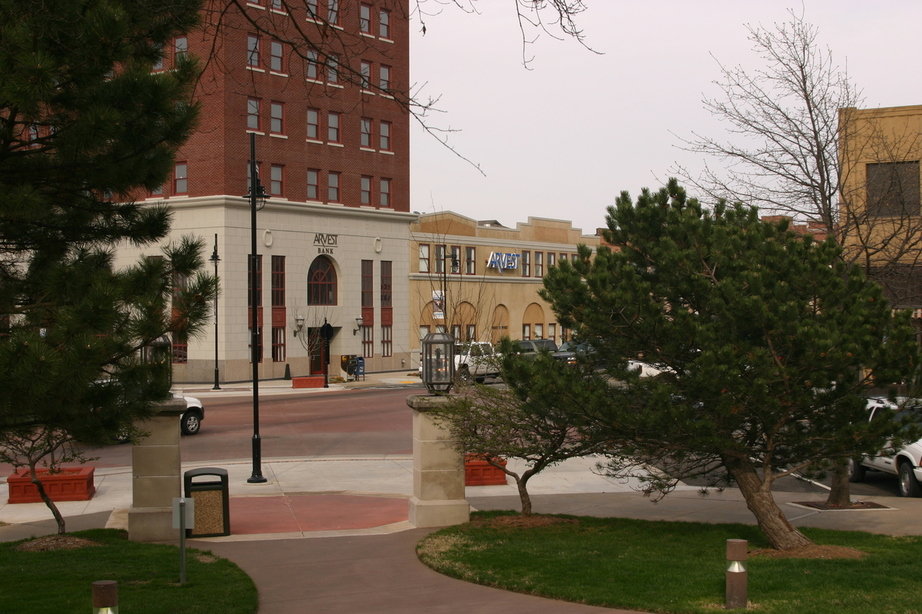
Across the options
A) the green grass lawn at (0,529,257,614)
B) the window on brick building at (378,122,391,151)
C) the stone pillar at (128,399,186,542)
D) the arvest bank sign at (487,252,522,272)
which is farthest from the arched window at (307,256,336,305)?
the green grass lawn at (0,529,257,614)


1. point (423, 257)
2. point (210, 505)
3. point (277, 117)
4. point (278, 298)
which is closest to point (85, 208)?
point (210, 505)

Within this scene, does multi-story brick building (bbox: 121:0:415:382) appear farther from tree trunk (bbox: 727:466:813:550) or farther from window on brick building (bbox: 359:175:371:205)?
tree trunk (bbox: 727:466:813:550)

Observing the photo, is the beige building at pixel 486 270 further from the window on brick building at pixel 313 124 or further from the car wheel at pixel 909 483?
the car wheel at pixel 909 483

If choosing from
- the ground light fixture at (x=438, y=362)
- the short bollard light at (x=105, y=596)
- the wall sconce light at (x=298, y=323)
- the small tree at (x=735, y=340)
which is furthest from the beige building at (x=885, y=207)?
the wall sconce light at (x=298, y=323)

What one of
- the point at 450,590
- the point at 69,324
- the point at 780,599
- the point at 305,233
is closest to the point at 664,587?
the point at 780,599

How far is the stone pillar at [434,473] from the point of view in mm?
14711

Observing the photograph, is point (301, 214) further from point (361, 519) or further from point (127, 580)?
point (127, 580)

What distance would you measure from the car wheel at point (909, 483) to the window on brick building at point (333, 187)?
41.4m

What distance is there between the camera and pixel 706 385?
11.7 m

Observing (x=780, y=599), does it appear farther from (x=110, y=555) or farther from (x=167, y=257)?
(x=110, y=555)

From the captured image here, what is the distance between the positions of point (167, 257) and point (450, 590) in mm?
4559

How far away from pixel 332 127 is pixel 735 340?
1823 inches

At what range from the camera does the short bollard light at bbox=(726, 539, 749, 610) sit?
30.5 feet

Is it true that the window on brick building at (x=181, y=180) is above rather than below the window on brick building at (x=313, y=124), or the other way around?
below
